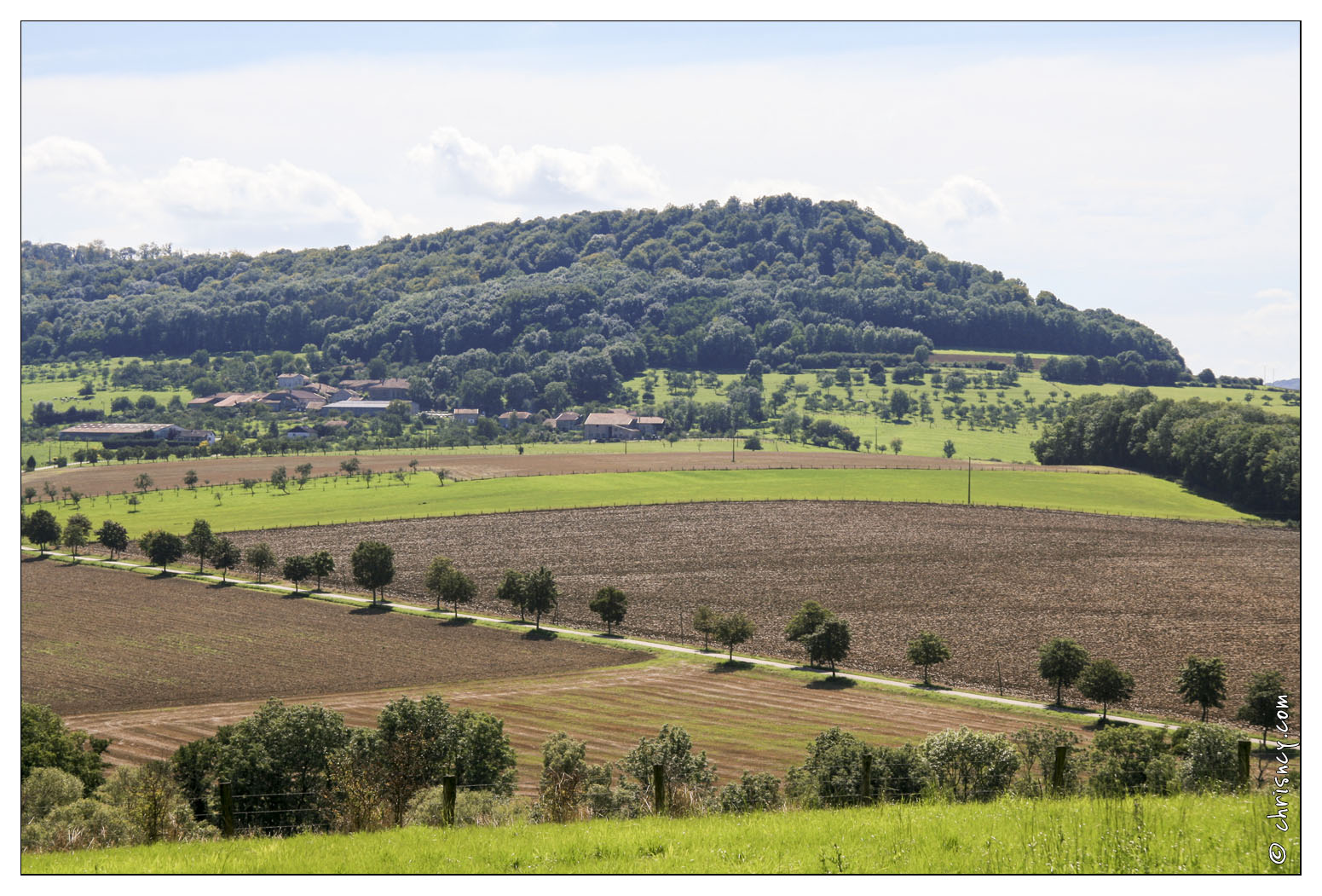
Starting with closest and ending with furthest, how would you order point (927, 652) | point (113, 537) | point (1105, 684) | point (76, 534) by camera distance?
point (1105, 684), point (927, 652), point (113, 537), point (76, 534)

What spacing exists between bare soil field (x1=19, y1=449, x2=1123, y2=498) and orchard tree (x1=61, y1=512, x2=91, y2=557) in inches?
1211

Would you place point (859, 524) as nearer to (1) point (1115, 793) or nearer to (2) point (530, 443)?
(1) point (1115, 793)

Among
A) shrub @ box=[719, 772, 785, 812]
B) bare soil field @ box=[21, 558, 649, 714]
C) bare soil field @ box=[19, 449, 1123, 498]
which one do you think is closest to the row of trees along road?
bare soil field @ box=[21, 558, 649, 714]

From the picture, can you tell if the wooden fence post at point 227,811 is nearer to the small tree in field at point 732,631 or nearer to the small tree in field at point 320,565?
the small tree in field at point 732,631

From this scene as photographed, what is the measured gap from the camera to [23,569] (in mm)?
85562

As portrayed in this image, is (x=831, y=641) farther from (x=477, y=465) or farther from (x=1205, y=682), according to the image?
(x=477, y=465)

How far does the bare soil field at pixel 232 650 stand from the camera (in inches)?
2195

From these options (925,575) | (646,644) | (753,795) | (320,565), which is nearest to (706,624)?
(646,644)

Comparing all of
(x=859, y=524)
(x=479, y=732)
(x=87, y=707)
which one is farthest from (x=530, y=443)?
(x=479, y=732)

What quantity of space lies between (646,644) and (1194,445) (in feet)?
309

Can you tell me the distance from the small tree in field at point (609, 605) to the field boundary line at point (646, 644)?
52.3 inches

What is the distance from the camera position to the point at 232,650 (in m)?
63.0

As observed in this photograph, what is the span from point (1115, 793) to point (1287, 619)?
5968 centimetres

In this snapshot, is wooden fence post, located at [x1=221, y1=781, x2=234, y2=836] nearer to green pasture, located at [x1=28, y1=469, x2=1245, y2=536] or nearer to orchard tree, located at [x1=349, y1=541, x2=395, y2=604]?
orchard tree, located at [x1=349, y1=541, x2=395, y2=604]
